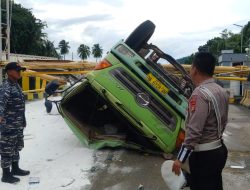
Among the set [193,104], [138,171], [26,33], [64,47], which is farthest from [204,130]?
[64,47]

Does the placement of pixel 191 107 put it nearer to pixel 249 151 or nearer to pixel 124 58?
pixel 124 58

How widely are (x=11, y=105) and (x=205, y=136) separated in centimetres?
307

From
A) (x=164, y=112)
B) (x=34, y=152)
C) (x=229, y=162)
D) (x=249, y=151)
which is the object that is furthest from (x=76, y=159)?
(x=249, y=151)

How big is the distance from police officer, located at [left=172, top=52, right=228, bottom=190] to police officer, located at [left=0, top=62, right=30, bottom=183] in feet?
9.30

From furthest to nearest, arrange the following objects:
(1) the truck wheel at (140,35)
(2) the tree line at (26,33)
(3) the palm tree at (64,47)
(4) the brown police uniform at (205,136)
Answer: (3) the palm tree at (64,47) → (2) the tree line at (26,33) → (1) the truck wheel at (140,35) → (4) the brown police uniform at (205,136)

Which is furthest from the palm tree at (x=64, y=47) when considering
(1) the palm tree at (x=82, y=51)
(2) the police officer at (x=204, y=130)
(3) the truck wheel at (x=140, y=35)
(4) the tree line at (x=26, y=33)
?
(2) the police officer at (x=204, y=130)

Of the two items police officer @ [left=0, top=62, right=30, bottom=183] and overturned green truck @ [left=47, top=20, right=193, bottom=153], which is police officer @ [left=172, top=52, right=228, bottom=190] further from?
overturned green truck @ [left=47, top=20, right=193, bottom=153]

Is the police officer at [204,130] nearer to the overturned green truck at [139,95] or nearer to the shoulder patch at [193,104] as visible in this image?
the shoulder patch at [193,104]

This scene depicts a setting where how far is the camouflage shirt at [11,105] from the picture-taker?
5605 millimetres

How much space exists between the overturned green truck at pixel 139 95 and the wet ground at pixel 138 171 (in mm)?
256

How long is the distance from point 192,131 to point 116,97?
136 inches

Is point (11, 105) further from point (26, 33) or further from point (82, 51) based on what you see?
point (82, 51)

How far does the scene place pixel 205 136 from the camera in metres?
3.60

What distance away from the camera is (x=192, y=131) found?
351 centimetres
